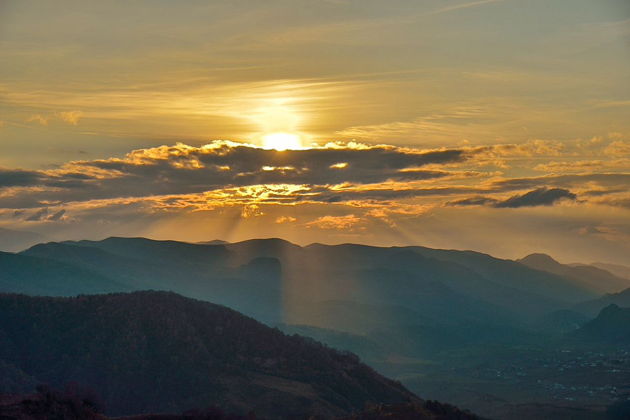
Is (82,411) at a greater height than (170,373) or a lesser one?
lesser

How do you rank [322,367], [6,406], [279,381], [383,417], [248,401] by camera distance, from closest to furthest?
[6,406] < [383,417] < [248,401] < [279,381] < [322,367]

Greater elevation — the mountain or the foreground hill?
the mountain

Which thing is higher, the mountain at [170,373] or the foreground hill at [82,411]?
the mountain at [170,373]

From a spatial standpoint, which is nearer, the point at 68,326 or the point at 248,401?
the point at 248,401

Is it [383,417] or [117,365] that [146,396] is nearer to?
[117,365]

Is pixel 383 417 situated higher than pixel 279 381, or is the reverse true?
pixel 279 381

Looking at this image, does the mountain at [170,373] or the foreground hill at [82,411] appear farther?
the mountain at [170,373]

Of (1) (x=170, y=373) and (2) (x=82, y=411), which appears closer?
(2) (x=82, y=411)

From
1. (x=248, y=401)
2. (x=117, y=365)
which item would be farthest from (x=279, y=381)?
(x=117, y=365)

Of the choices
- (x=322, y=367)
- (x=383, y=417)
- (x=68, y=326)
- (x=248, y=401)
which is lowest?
(x=383, y=417)

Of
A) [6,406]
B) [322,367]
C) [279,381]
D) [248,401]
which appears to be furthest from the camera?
[322,367]

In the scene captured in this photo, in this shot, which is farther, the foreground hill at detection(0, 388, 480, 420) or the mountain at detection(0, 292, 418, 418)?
the mountain at detection(0, 292, 418, 418)
